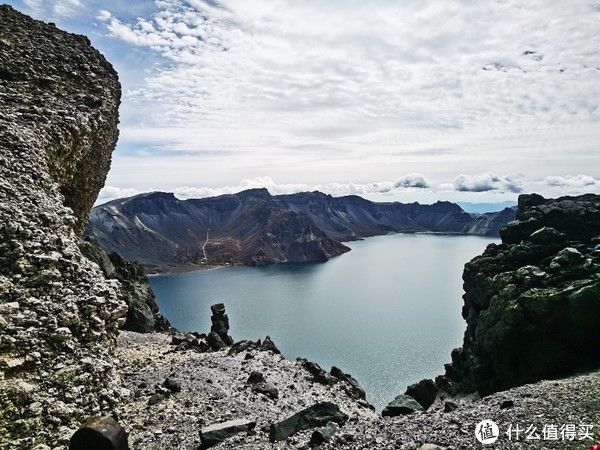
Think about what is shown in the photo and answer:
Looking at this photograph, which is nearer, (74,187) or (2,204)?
(2,204)

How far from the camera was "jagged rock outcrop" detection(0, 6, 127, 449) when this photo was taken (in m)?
10.7

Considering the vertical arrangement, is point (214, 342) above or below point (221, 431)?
below

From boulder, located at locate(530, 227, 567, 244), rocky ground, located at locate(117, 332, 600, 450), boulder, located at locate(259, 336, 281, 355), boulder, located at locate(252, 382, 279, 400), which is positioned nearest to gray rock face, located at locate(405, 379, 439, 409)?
rocky ground, located at locate(117, 332, 600, 450)

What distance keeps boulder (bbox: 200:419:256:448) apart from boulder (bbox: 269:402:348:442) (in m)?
1.68

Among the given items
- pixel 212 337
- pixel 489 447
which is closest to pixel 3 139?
pixel 489 447

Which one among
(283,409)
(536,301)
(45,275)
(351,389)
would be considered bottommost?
(351,389)

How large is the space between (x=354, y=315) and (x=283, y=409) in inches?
2993

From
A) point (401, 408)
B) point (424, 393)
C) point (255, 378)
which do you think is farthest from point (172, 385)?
point (424, 393)

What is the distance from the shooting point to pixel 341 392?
3244 cm

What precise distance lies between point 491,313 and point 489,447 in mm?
30892

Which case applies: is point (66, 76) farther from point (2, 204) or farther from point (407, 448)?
point (407, 448)

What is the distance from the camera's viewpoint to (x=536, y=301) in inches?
1431

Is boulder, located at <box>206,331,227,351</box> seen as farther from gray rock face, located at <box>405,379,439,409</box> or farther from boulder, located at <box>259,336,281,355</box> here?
gray rock face, located at <box>405,379,439,409</box>

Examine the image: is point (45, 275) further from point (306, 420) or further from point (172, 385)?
point (172, 385)
